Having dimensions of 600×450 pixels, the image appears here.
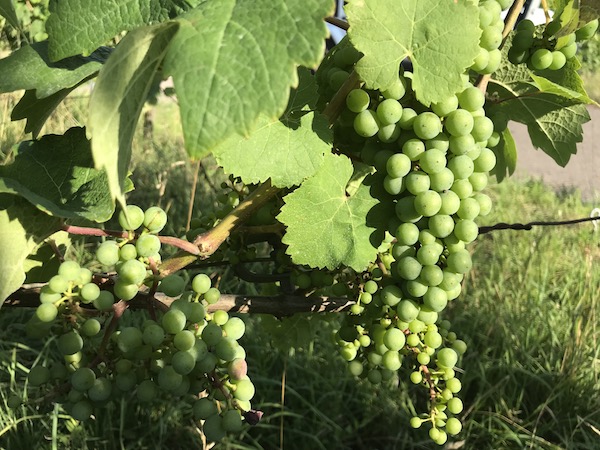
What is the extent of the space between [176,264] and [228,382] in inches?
5.8

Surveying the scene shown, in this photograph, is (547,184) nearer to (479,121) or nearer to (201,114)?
(479,121)

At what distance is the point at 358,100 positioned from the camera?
2.03 feet

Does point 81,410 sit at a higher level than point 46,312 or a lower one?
lower

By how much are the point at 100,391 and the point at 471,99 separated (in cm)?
52

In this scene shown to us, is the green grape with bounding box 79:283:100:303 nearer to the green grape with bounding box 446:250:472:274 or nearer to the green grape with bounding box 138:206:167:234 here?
the green grape with bounding box 138:206:167:234

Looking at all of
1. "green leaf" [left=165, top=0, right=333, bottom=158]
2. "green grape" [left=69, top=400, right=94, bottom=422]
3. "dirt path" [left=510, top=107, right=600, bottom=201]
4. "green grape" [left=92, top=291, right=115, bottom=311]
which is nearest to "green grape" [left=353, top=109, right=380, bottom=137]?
"green leaf" [left=165, top=0, right=333, bottom=158]

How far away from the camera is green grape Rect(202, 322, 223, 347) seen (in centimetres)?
61

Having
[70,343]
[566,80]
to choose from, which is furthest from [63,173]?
[566,80]

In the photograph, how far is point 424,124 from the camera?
625 millimetres

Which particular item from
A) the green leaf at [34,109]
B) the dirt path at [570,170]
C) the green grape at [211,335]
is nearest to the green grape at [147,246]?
the green grape at [211,335]

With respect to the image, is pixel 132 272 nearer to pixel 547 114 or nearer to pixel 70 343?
pixel 70 343

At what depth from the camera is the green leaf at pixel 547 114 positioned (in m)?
0.80

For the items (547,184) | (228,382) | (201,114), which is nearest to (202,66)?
(201,114)

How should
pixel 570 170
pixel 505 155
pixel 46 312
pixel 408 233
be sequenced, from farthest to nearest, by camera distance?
pixel 570 170 → pixel 505 155 → pixel 408 233 → pixel 46 312
